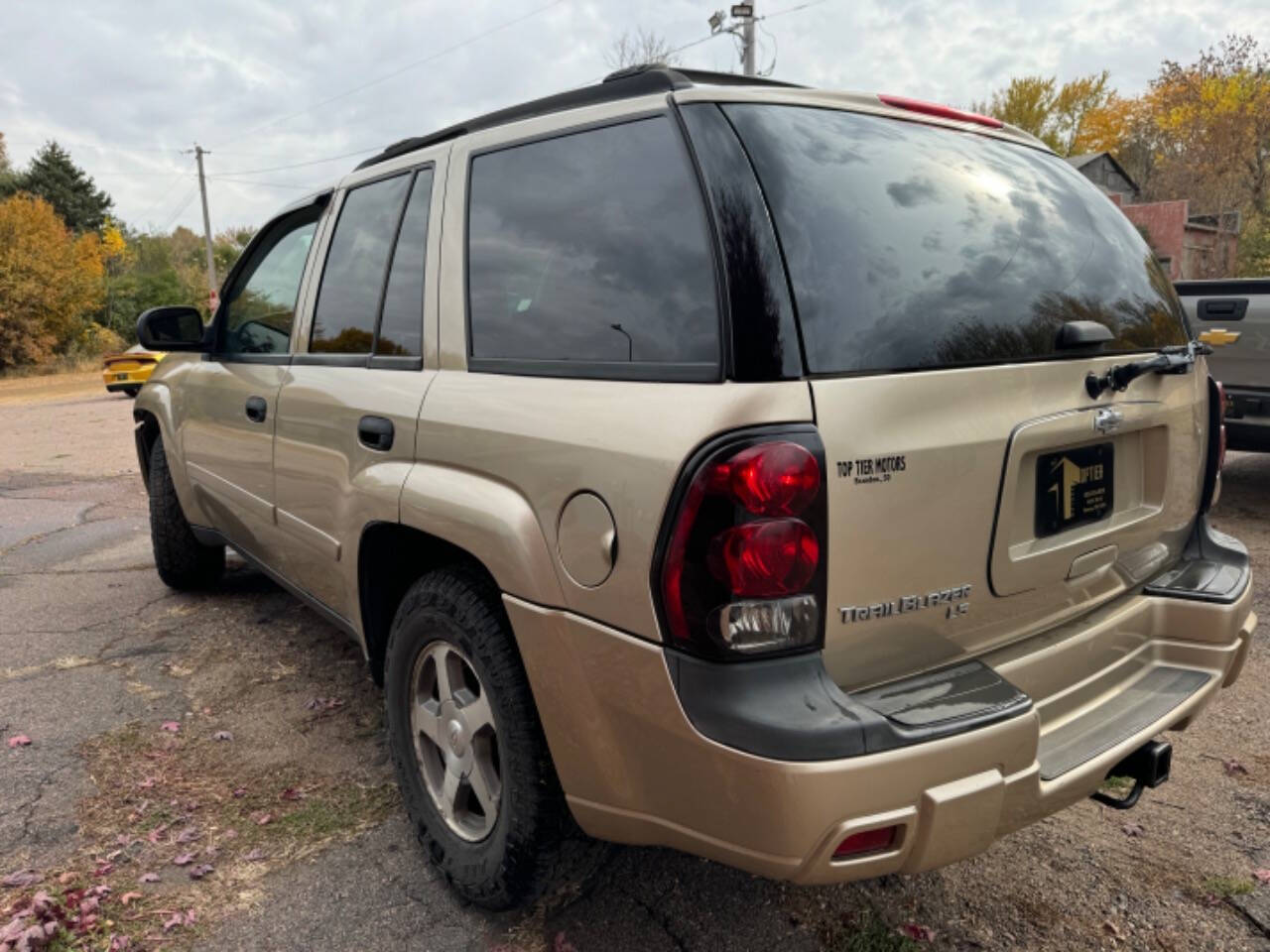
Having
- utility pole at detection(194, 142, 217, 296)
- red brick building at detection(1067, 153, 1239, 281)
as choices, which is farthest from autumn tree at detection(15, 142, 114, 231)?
red brick building at detection(1067, 153, 1239, 281)

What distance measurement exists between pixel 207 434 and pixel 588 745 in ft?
9.25

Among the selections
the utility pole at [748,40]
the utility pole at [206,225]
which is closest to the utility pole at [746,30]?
the utility pole at [748,40]

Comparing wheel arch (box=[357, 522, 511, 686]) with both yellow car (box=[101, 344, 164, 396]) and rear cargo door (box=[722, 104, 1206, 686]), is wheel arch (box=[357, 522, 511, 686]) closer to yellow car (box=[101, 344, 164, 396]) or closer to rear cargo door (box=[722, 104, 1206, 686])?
rear cargo door (box=[722, 104, 1206, 686])

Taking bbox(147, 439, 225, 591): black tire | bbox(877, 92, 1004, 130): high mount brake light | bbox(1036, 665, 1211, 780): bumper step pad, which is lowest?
bbox(147, 439, 225, 591): black tire

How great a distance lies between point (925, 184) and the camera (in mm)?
2014

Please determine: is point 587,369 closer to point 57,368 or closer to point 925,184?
point 925,184

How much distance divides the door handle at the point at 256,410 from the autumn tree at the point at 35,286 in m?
30.9

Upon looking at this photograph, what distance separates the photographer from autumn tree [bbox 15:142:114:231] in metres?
48.4

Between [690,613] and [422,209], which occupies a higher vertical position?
[422,209]

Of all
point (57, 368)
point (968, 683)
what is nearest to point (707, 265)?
point (968, 683)

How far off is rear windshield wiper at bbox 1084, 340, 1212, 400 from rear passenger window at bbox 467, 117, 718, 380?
934 millimetres

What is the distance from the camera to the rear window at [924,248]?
1.75 meters

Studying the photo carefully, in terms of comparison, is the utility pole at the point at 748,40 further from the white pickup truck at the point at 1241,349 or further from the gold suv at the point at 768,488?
the gold suv at the point at 768,488

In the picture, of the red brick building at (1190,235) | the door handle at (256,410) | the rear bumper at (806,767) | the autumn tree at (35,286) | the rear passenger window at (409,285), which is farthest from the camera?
the red brick building at (1190,235)
